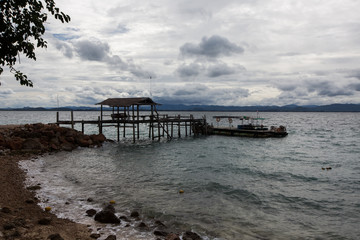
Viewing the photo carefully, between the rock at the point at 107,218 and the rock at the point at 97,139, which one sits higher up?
the rock at the point at 97,139

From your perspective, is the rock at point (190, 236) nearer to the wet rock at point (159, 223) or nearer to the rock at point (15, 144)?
the wet rock at point (159, 223)

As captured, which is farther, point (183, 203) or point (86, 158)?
point (86, 158)

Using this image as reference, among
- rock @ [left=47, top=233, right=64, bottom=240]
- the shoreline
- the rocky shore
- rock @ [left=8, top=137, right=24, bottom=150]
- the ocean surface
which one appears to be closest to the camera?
rock @ [left=47, top=233, right=64, bottom=240]

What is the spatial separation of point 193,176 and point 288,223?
879cm

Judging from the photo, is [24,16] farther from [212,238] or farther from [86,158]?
[86,158]

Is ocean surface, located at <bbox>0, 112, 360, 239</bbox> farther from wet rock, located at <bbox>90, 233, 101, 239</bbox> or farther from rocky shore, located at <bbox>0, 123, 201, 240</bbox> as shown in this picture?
wet rock, located at <bbox>90, 233, 101, 239</bbox>

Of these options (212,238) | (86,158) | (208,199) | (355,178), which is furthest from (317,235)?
(86,158)

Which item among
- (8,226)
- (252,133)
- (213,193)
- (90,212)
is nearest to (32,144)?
(90,212)

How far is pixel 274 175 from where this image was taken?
20312 mm

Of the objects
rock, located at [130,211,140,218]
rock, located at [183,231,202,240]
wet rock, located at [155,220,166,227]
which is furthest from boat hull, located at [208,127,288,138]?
rock, located at [183,231,202,240]

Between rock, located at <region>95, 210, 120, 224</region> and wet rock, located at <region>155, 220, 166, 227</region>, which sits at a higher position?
rock, located at <region>95, 210, 120, 224</region>

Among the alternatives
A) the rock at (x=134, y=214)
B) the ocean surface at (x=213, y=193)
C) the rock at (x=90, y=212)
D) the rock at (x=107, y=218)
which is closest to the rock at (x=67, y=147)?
the ocean surface at (x=213, y=193)

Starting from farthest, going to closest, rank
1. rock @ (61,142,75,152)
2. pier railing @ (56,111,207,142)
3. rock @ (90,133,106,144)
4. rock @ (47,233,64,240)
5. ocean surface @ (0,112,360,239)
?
pier railing @ (56,111,207,142)
rock @ (90,133,106,144)
rock @ (61,142,75,152)
ocean surface @ (0,112,360,239)
rock @ (47,233,64,240)

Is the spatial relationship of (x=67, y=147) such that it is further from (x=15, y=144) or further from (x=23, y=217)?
(x=23, y=217)
